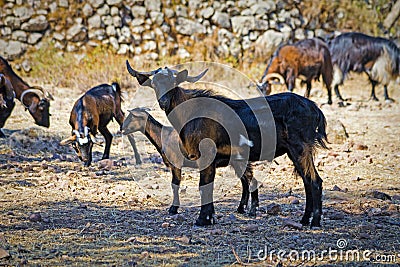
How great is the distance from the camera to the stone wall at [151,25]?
723 inches

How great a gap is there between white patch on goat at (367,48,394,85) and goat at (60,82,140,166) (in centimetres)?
898

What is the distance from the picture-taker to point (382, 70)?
17.2 meters

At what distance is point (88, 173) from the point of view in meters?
9.66

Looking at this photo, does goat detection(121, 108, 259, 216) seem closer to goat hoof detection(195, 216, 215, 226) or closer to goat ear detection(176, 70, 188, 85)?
goat hoof detection(195, 216, 215, 226)

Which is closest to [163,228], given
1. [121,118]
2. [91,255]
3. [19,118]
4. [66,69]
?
[91,255]

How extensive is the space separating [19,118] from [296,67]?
7439 millimetres

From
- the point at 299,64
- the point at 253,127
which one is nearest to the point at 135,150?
the point at 253,127

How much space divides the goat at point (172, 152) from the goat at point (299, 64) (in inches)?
327

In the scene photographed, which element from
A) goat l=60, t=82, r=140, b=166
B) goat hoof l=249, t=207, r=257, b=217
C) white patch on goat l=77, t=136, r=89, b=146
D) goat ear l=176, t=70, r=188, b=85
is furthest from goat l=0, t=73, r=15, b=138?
goat hoof l=249, t=207, r=257, b=217

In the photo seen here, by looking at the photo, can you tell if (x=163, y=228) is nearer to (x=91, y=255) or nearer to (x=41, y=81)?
(x=91, y=255)

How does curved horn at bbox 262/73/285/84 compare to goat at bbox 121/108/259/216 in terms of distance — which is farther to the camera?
curved horn at bbox 262/73/285/84

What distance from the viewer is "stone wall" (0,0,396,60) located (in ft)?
60.2

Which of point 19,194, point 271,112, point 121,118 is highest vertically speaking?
point 271,112

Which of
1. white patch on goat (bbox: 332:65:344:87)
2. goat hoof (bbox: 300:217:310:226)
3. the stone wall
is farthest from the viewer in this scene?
the stone wall
